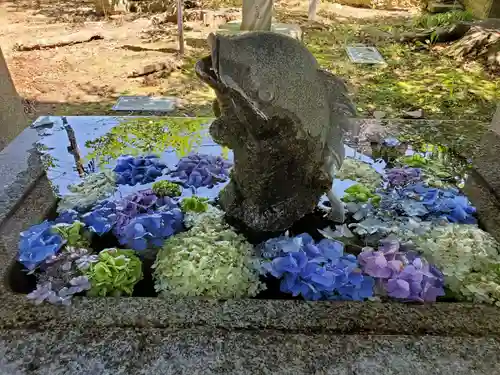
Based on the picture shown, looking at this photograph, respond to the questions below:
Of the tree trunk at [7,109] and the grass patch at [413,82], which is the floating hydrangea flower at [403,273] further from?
the grass patch at [413,82]

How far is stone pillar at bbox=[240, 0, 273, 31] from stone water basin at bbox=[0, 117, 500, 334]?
2721 mm

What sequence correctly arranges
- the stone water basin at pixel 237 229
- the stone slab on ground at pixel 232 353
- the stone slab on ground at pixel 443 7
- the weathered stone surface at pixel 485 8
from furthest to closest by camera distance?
the stone slab on ground at pixel 443 7 → the weathered stone surface at pixel 485 8 → the stone water basin at pixel 237 229 → the stone slab on ground at pixel 232 353

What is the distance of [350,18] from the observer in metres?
8.41

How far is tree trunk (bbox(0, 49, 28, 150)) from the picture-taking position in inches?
112

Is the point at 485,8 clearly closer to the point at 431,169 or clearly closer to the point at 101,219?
the point at 431,169

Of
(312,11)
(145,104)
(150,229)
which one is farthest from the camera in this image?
(312,11)

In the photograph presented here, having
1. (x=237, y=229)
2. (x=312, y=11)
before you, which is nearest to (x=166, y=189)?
(x=237, y=229)

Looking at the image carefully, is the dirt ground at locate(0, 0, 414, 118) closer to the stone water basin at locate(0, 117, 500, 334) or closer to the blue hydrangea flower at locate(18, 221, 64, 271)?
the stone water basin at locate(0, 117, 500, 334)

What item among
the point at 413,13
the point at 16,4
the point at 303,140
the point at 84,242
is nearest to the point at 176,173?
the point at 84,242

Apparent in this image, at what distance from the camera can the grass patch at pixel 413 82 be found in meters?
5.01

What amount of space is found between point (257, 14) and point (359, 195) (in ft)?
12.1

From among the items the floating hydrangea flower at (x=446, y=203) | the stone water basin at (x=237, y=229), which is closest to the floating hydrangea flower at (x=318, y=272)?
the stone water basin at (x=237, y=229)

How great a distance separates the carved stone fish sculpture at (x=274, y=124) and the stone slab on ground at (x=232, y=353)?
652 mm

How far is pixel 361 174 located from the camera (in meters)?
2.43
